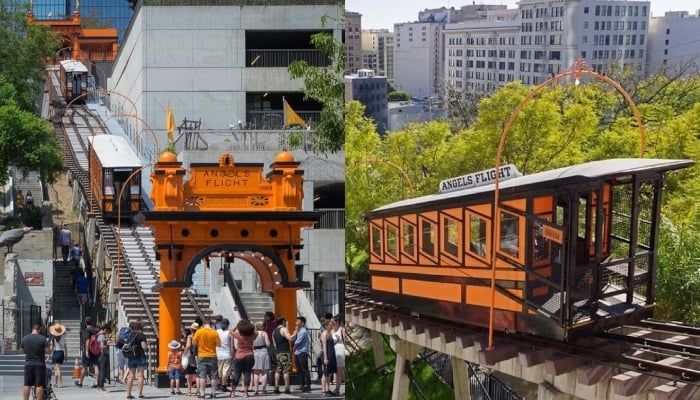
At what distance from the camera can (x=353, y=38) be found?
5.50 meters

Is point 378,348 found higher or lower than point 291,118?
lower

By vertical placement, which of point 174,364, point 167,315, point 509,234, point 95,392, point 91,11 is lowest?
point 95,392

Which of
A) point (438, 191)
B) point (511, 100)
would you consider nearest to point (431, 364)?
point (438, 191)

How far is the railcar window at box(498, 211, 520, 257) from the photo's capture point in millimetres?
4395

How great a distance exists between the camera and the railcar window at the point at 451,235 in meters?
4.73

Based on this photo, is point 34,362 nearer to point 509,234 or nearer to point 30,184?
point 30,184

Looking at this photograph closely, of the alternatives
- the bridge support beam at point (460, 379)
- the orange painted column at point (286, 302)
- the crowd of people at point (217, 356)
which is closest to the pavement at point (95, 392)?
the crowd of people at point (217, 356)

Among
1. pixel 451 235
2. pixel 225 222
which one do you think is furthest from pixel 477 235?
pixel 225 222

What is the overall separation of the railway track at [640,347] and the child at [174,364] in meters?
1.72

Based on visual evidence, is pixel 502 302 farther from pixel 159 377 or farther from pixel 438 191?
pixel 159 377

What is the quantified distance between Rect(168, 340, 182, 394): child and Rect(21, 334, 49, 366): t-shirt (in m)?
0.70

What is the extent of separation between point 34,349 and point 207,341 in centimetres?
102

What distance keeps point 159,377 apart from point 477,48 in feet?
8.40

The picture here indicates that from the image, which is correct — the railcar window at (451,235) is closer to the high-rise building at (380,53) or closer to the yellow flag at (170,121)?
the high-rise building at (380,53)
